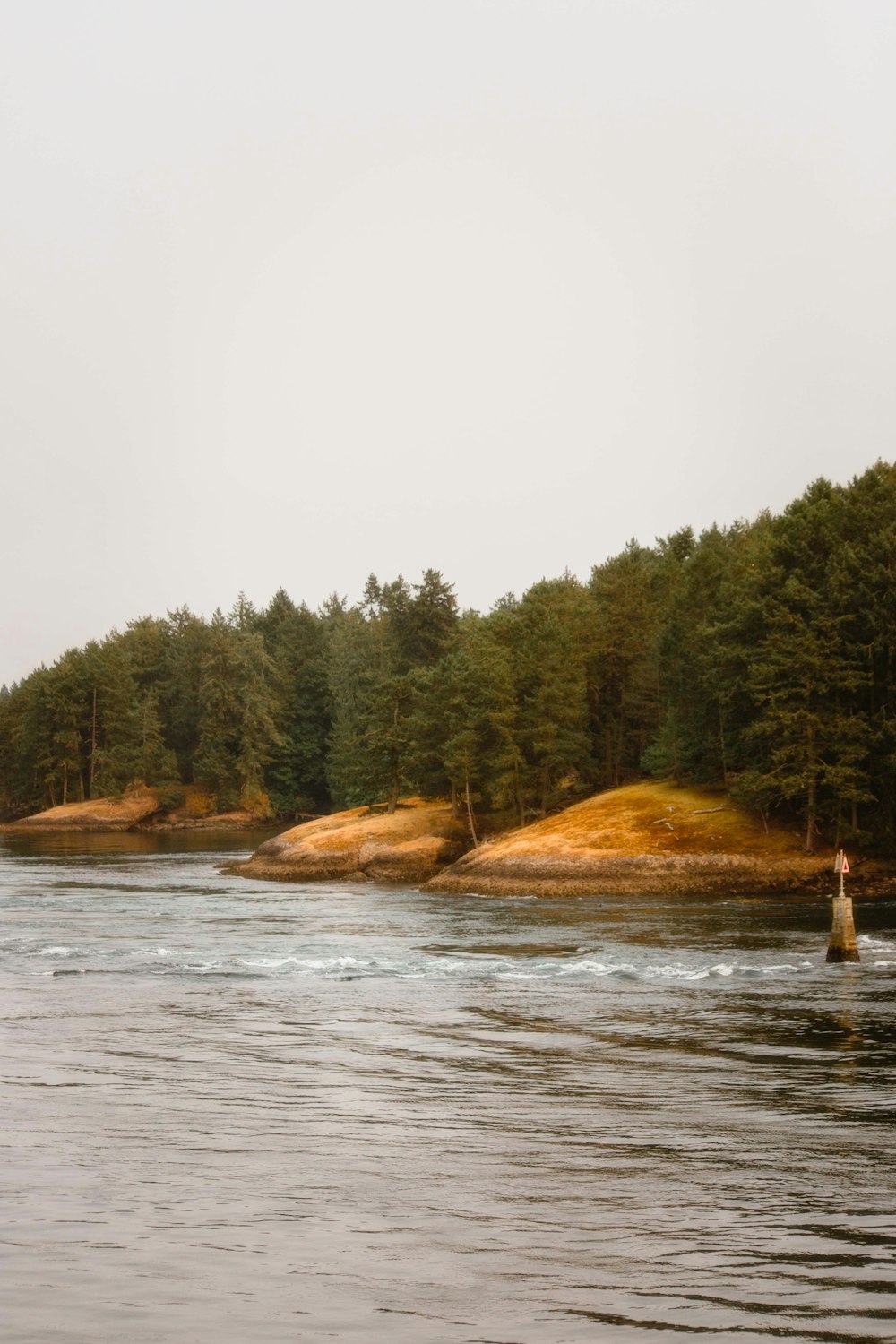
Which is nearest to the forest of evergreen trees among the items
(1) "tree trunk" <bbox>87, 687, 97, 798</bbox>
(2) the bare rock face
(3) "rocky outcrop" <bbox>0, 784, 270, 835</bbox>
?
(2) the bare rock face

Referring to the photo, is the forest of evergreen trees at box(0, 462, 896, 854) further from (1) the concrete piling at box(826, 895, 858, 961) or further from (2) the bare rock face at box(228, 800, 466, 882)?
(1) the concrete piling at box(826, 895, 858, 961)

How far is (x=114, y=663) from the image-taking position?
184m

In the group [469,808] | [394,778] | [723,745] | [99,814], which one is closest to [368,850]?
[469,808]

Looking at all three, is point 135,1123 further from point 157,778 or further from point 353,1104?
point 157,778

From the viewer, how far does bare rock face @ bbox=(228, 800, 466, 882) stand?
82938 millimetres

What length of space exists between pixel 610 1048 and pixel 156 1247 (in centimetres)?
1389

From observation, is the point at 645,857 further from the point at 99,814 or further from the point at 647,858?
the point at 99,814

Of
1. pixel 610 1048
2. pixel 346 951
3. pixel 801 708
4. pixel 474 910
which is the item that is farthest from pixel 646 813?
pixel 610 1048

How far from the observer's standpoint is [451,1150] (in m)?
18.2

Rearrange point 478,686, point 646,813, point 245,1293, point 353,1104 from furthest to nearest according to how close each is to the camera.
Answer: point 478,686, point 646,813, point 353,1104, point 245,1293

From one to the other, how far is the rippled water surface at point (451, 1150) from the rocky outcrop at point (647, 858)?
24.6 meters

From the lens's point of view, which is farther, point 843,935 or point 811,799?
point 811,799

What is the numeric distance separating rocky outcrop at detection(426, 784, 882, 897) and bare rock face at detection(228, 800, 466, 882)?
8.72 meters

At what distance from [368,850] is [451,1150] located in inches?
2647
